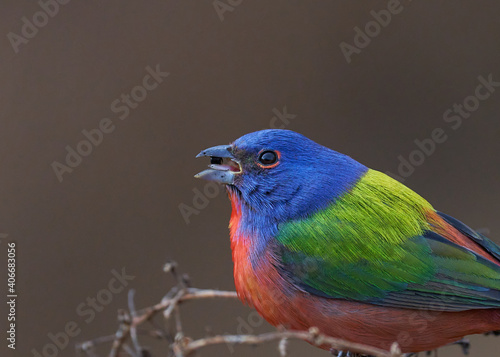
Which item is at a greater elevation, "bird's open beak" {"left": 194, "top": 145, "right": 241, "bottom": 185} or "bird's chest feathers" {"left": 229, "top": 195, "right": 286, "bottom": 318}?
"bird's open beak" {"left": 194, "top": 145, "right": 241, "bottom": 185}

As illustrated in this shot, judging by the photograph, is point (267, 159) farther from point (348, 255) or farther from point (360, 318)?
point (360, 318)

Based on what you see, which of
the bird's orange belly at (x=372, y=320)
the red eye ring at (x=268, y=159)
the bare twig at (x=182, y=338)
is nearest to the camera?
the bare twig at (x=182, y=338)

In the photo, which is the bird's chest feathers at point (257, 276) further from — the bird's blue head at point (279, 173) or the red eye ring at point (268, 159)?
the red eye ring at point (268, 159)

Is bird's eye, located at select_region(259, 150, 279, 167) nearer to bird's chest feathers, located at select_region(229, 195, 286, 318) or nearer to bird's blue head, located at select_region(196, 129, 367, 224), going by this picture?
bird's blue head, located at select_region(196, 129, 367, 224)

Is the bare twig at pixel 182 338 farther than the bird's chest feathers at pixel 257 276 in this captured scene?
No

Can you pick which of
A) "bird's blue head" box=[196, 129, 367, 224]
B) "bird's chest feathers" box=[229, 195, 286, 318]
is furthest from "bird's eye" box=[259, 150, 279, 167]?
"bird's chest feathers" box=[229, 195, 286, 318]

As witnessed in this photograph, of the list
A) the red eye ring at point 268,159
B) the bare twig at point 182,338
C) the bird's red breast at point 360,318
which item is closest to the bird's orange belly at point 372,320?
the bird's red breast at point 360,318

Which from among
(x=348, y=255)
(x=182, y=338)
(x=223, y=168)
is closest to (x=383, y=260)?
(x=348, y=255)
